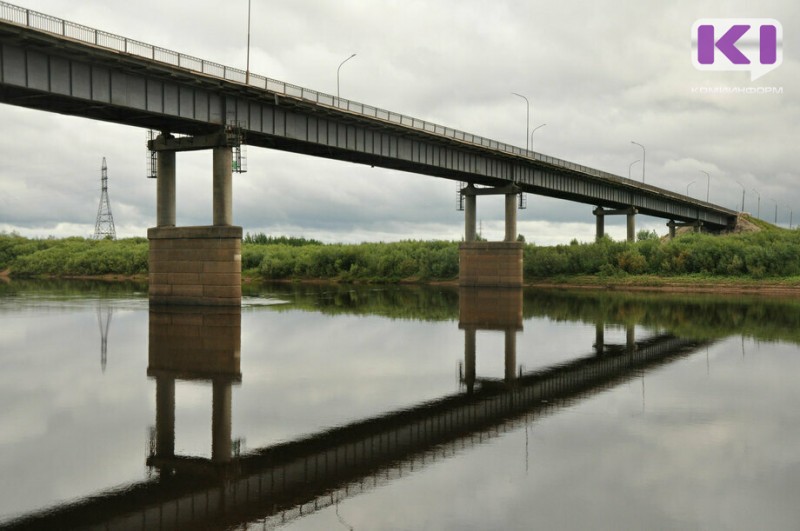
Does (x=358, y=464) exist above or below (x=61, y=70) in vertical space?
below

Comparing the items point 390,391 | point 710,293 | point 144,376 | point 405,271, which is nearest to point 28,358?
point 144,376

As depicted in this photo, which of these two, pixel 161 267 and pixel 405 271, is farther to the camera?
pixel 405 271

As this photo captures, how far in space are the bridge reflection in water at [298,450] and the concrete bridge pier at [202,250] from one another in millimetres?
19095

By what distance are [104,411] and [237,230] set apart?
30.4 m

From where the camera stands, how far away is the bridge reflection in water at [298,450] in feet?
37.1

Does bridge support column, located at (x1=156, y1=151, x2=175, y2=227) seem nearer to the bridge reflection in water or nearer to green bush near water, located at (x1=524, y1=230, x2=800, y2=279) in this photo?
the bridge reflection in water

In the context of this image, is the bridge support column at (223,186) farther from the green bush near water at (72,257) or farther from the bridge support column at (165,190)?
the green bush near water at (72,257)

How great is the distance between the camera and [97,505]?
1150 cm

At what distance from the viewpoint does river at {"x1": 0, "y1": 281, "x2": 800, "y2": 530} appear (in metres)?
11.4

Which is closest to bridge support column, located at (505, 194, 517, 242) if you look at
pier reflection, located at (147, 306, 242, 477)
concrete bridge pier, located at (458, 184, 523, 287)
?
concrete bridge pier, located at (458, 184, 523, 287)

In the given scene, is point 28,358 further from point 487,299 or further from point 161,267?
point 487,299

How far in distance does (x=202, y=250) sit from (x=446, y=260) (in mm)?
63787

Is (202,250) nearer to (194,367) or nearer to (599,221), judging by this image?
(194,367)

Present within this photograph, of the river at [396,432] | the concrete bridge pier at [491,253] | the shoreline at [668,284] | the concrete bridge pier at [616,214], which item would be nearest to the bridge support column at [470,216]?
the concrete bridge pier at [491,253]
